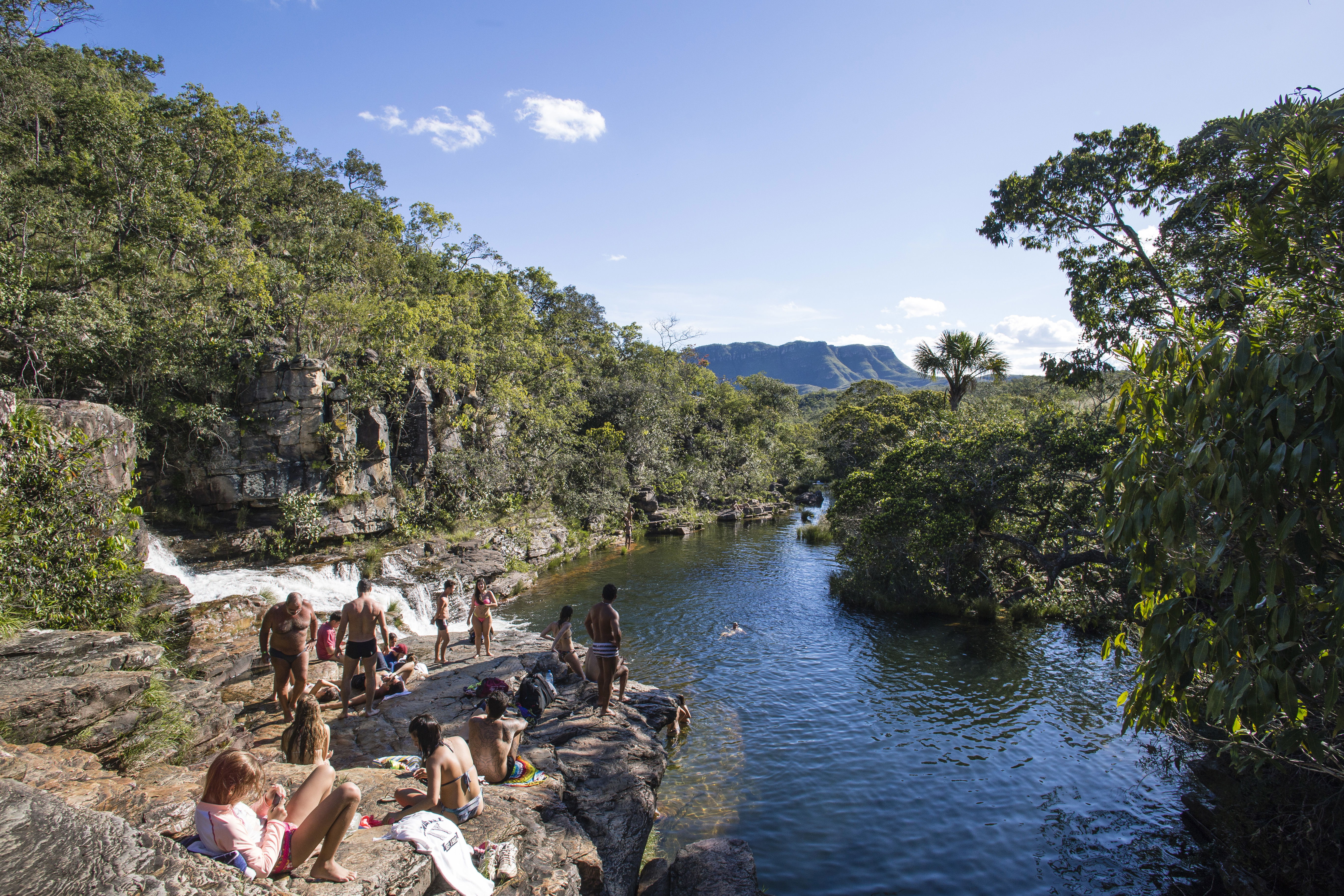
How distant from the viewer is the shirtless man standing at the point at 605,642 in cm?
934

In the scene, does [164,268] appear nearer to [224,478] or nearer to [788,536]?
[224,478]

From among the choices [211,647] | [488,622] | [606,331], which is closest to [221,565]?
[211,647]

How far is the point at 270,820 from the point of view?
444cm

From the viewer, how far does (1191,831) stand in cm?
808

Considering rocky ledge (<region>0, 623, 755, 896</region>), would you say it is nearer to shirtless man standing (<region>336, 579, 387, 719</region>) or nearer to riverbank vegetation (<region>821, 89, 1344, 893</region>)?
shirtless man standing (<region>336, 579, 387, 719</region>)

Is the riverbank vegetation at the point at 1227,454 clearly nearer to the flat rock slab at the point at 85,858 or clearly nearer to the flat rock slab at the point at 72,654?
the flat rock slab at the point at 85,858

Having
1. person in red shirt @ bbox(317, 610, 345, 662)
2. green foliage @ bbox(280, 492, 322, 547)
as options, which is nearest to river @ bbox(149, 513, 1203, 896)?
green foliage @ bbox(280, 492, 322, 547)

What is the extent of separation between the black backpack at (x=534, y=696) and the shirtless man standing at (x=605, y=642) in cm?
86

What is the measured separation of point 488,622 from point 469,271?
86.1ft

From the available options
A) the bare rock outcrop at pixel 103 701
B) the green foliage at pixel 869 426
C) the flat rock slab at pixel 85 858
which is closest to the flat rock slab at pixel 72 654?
the bare rock outcrop at pixel 103 701

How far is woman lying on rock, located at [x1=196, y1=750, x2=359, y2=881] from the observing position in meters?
4.04

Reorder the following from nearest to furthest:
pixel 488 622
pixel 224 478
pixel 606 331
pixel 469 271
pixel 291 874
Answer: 1. pixel 291 874
2. pixel 488 622
3. pixel 224 478
4. pixel 469 271
5. pixel 606 331

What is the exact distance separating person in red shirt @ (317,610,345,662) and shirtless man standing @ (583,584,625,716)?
4.51 m

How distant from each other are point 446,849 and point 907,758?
26.3 feet
